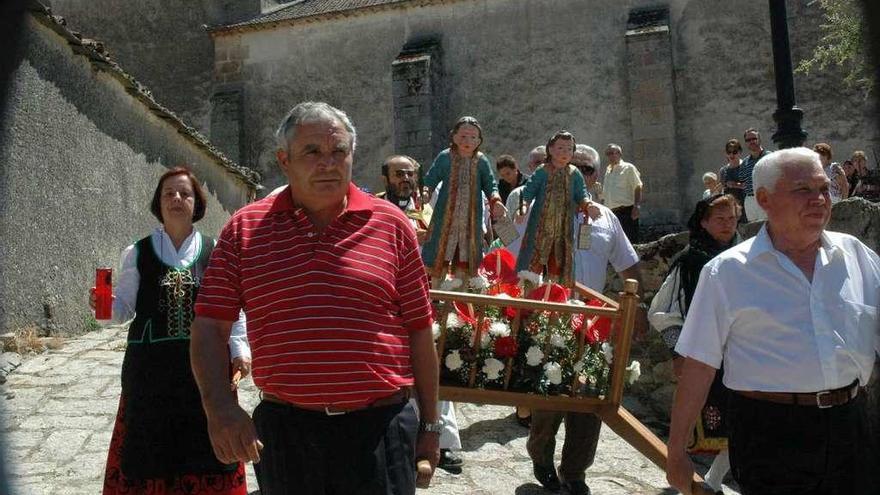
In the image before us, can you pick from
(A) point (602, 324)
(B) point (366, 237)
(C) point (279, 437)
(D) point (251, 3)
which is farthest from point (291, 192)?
(D) point (251, 3)

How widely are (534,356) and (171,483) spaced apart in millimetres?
2007

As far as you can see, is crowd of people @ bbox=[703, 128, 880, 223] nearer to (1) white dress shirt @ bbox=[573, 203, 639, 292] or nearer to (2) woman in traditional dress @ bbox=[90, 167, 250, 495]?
(1) white dress shirt @ bbox=[573, 203, 639, 292]

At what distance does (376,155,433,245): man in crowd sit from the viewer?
6.50m

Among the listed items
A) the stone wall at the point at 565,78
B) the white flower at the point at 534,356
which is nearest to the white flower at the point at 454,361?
the white flower at the point at 534,356

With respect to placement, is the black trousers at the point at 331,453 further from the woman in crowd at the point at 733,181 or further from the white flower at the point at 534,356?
the woman in crowd at the point at 733,181

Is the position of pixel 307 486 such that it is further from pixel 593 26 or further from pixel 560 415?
pixel 593 26

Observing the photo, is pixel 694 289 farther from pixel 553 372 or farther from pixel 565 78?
pixel 565 78

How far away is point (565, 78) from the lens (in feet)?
65.5

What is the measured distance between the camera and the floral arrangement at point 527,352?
4.88 metres

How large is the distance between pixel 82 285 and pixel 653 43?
13.2 meters

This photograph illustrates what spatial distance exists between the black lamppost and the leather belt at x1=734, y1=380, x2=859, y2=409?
219 inches

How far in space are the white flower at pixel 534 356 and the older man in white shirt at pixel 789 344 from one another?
148cm

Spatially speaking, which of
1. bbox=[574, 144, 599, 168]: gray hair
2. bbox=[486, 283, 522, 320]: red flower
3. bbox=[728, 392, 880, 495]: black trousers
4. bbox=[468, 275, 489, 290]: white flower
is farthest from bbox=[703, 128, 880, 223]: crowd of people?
bbox=[728, 392, 880, 495]: black trousers

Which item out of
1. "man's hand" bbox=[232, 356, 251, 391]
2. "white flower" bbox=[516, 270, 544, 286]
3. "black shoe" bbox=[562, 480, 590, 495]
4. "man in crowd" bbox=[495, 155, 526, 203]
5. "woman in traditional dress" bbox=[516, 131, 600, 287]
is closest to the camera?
"man's hand" bbox=[232, 356, 251, 391]
